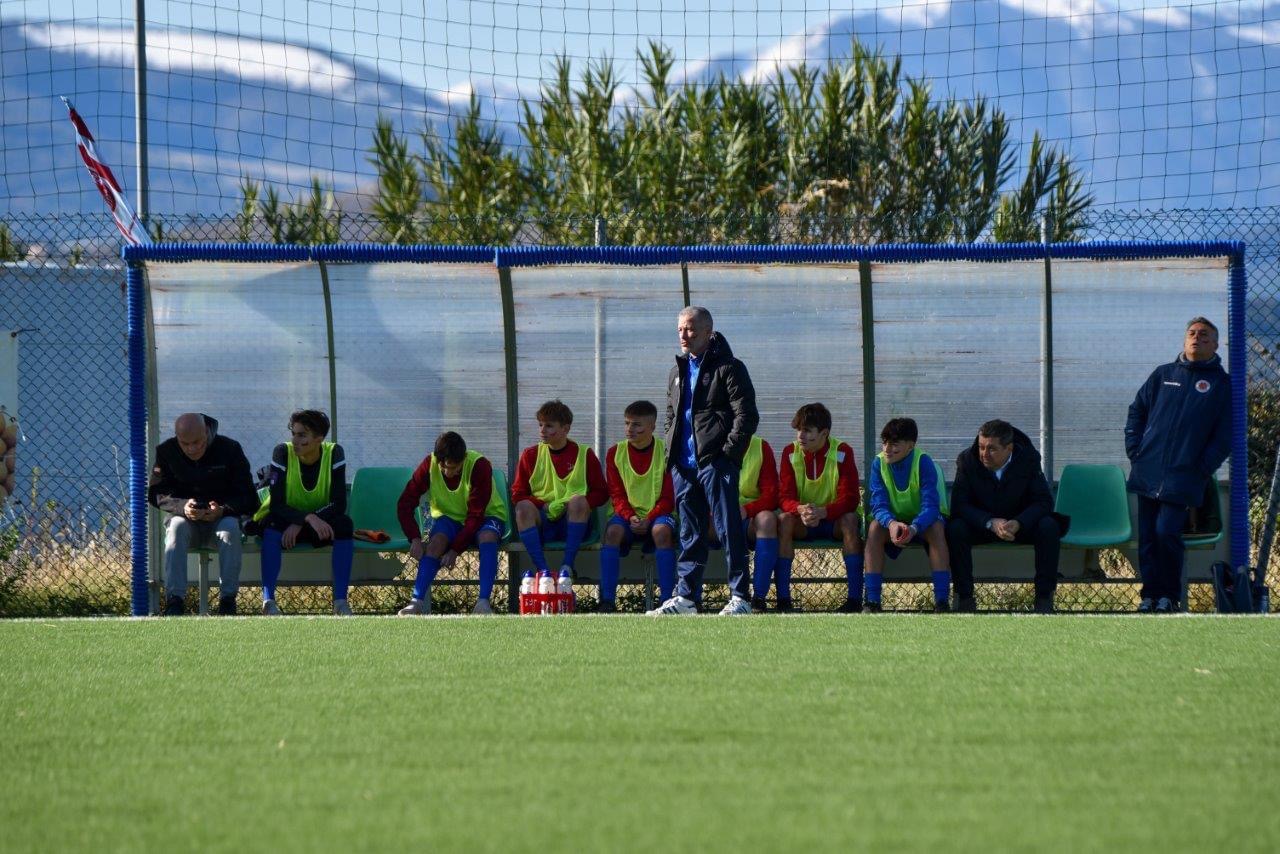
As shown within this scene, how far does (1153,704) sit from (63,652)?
4.43 meters

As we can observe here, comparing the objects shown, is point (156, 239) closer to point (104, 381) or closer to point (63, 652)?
point (104, 381)

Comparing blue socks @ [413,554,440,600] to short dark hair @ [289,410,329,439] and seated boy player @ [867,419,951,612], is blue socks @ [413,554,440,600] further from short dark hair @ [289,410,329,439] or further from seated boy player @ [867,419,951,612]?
seated boy player @ [867,419,951,612]

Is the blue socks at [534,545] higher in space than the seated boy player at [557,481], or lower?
lower

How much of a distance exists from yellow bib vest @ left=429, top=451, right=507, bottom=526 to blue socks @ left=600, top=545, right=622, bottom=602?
0.73 meters

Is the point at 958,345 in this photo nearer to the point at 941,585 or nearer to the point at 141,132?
the point at 941,585

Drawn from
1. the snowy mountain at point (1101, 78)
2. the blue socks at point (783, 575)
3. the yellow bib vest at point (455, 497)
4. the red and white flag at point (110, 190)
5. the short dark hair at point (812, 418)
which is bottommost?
the blue socks at point (783, 575)

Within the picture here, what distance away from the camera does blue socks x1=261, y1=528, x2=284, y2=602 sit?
31.0 feet

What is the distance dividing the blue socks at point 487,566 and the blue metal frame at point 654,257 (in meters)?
1.86

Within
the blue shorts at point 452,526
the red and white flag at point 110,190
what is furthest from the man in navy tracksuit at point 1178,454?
the red and white flag at point 110,190

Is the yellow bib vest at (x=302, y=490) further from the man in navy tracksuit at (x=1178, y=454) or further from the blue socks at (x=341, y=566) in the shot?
the man in navy tracksuit at (x=1178, y=454)

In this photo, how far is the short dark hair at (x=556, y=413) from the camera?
9625mm

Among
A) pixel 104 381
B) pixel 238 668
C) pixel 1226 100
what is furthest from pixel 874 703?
pixel 104 381

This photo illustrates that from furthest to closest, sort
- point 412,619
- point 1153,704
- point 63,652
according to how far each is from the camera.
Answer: point 412,619
point 63,652
point 1153,704

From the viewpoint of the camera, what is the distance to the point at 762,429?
10352 millimetres
